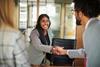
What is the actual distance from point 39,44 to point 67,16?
1280 millimetres

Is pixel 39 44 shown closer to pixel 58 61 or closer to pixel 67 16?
pixel 58 61

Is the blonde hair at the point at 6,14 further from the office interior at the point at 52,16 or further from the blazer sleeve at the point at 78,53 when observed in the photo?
the office interior at the point at 52,16

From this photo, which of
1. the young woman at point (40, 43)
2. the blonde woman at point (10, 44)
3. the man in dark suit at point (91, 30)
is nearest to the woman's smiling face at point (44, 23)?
the young woman at point (40, 43)

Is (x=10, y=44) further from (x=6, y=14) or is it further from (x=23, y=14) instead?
(x=23, y=14)

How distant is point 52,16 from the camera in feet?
15.8

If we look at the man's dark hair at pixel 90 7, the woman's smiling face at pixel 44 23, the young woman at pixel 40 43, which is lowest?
the young woman at pixel 40 43

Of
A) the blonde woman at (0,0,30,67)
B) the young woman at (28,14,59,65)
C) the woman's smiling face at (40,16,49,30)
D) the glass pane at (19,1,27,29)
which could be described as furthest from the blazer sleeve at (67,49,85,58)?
the glass pane at (19,1,27,29)

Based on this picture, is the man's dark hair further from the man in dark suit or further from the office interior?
the office interior

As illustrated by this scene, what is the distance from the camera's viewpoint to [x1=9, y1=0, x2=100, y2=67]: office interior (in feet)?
15.4

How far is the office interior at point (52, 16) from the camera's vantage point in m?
4.70

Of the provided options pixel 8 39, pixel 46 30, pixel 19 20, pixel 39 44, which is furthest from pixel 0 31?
pixel 19 20

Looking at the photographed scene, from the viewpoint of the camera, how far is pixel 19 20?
4691mm

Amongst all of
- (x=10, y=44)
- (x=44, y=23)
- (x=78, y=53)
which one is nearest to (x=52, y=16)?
(x=44, y=23)

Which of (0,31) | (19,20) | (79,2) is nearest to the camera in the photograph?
(0,31)
